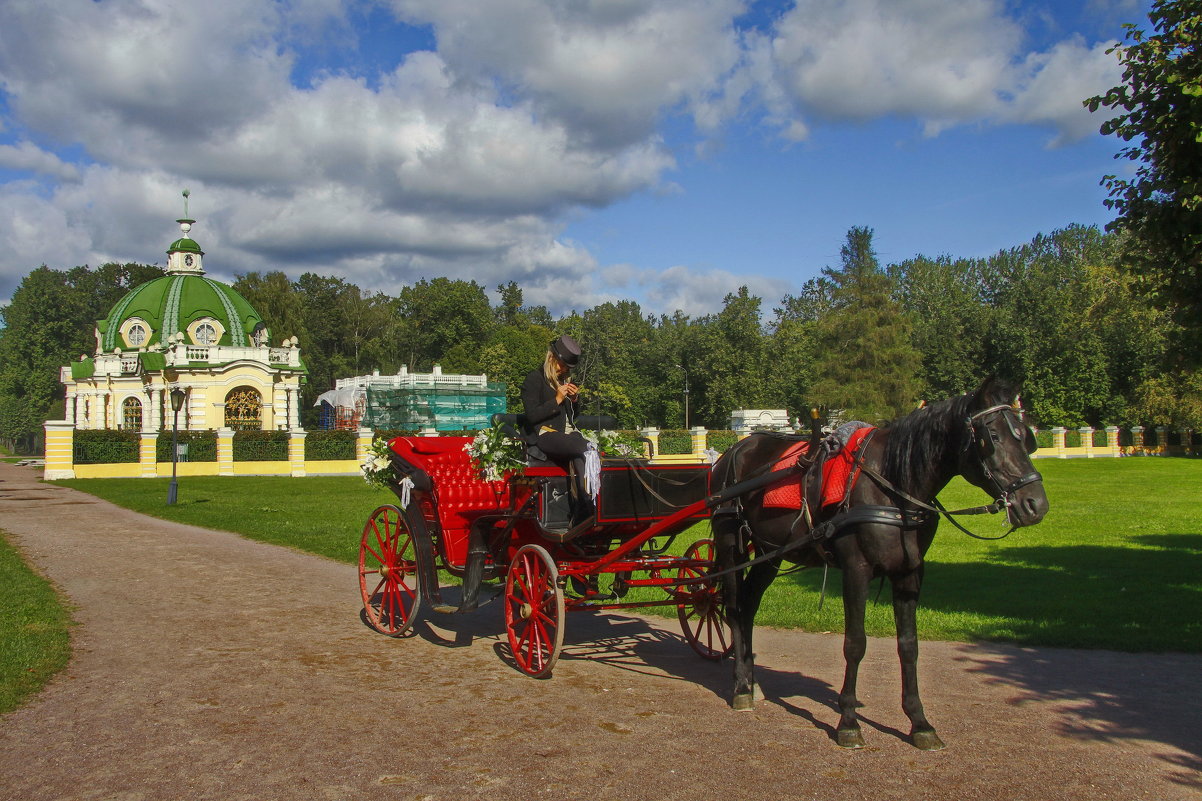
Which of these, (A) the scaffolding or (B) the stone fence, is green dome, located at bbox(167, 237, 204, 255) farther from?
(B) the stone fence

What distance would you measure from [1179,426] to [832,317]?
2078cm

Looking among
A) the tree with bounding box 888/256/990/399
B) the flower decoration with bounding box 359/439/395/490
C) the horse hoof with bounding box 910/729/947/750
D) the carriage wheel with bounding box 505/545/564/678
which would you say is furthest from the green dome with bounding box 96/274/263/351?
the horse hoof with bounding box 910/729/947/750

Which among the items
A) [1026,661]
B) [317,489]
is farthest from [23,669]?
[317,489]

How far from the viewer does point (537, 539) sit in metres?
8.05

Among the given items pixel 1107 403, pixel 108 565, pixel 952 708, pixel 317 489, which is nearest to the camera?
pixel 952 708

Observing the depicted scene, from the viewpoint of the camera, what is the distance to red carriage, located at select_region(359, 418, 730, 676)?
7070 mm

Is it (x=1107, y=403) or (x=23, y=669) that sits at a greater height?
(x=1107, y=403)

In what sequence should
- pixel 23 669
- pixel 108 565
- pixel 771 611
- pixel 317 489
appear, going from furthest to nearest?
pixel 317 489 < pixel 108 565 < pixel 771 611 < pixel 23 669

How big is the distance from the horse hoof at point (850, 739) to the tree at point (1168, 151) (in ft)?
16.1

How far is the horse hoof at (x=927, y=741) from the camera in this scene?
5.27 metres

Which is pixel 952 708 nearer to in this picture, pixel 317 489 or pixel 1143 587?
pixel 1143 587

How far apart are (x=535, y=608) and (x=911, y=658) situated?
9.32 feet

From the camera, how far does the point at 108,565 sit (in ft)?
43.0

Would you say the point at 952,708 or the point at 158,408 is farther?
the point at 158,408
